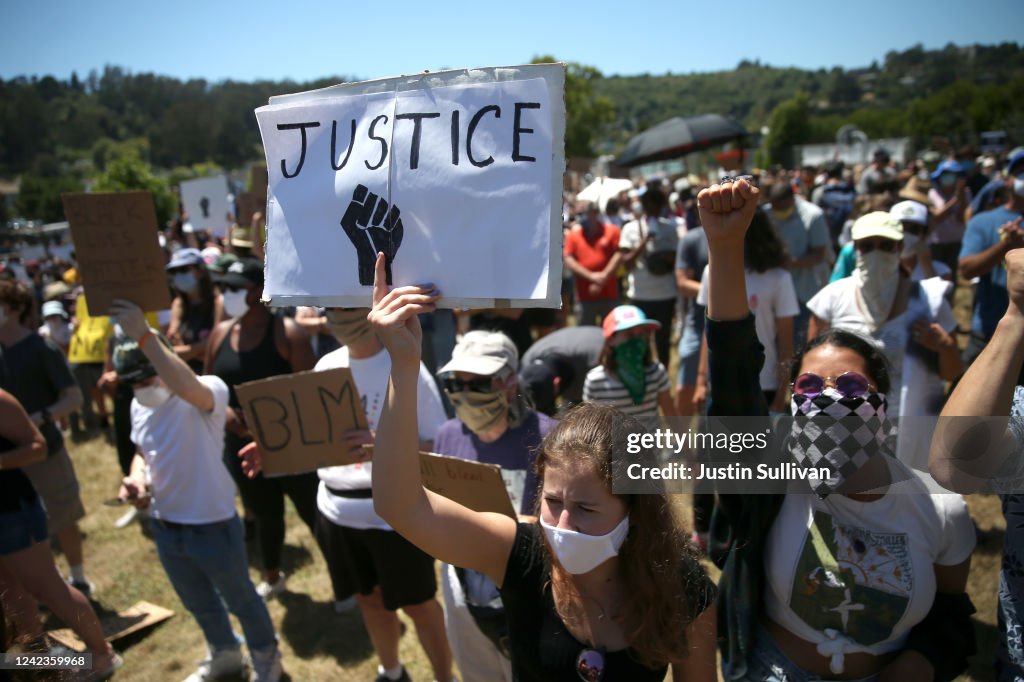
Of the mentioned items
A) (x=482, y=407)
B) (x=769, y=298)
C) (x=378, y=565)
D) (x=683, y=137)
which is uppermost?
(x=683, y=137)

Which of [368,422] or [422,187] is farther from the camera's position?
[368,422]

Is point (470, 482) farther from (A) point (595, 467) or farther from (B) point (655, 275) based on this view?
(B) point (655, 275)

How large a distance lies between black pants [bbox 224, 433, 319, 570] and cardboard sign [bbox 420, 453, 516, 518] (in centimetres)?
240

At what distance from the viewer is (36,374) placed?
4.21m

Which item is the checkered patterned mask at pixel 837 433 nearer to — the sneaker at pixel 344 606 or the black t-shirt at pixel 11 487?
the sneaker at pixel 344 606

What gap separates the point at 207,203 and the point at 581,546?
989 cm

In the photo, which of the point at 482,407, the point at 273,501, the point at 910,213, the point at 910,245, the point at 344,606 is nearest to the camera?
the point at 482,407

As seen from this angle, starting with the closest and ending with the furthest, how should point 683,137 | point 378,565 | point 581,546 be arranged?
point 581,546, point 378,565, point 683,137

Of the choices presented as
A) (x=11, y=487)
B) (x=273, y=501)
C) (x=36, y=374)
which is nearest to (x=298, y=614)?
(x=273, y=501)

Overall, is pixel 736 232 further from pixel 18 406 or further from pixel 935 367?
pixel 18 406

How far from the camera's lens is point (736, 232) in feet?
5.62

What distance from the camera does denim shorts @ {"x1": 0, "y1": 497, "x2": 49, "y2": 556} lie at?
11.1 ft

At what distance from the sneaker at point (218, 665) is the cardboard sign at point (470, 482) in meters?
2.16

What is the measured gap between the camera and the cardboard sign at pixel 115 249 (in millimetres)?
3160
